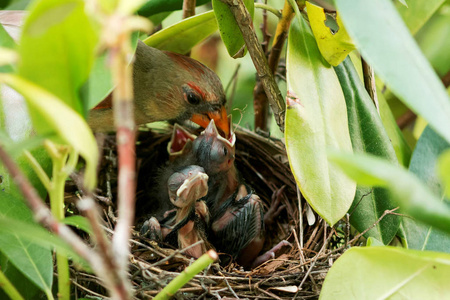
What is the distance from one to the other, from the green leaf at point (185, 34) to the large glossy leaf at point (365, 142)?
0.52 m

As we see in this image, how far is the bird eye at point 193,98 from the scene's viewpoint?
2.12 m

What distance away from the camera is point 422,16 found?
199 centimetres

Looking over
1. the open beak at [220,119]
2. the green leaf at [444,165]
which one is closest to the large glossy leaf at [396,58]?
the green leaf at [444,165]

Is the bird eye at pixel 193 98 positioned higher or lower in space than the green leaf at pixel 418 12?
lower

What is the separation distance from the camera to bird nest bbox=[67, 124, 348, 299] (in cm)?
139

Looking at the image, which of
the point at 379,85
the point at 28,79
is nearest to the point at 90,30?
the point at 28,79

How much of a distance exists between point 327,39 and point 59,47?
0.91 meters

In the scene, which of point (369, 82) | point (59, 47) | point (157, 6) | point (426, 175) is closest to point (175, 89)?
point (157, 6)

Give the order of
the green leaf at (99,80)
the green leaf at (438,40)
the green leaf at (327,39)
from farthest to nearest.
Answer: the green leaf at (438,40), the green leaf at (327,39), the green leaf at (99,80)

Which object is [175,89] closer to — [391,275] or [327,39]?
[327,39]

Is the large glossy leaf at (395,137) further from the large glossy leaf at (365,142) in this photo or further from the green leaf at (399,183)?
the green leaf at (399,183)

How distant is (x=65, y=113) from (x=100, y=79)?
34cm

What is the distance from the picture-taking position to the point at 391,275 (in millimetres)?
1030

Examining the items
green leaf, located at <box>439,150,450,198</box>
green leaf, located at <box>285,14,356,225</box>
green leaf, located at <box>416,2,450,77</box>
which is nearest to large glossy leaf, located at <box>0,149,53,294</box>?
green leaf, located at <box>285,14,356,225</box>
